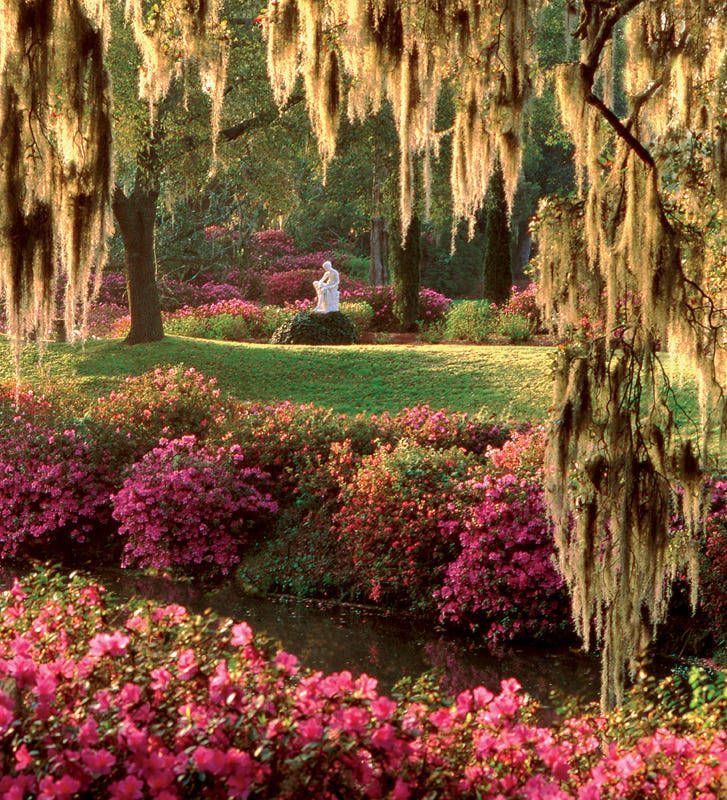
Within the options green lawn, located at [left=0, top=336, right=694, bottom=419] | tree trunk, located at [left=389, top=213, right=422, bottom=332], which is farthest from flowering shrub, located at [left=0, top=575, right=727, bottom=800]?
tree trunk, located at [left=389, top=213, right=422, bottom=332]

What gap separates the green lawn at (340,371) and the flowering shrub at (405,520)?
4.02 metres

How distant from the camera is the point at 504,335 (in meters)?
22.9

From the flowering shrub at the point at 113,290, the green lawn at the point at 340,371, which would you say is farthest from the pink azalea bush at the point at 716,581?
the flowering shrub at the point at 113,290

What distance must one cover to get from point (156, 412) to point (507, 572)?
20.8ft

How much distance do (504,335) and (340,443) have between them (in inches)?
396

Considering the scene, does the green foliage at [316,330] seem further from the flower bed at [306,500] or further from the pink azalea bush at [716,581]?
the pink azalea bush at [716,581]

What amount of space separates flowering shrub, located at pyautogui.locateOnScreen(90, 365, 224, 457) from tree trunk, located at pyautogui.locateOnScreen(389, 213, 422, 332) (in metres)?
9.41

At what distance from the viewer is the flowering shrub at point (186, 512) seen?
12602mm

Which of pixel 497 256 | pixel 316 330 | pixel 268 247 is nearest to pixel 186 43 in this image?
pixel 316 330

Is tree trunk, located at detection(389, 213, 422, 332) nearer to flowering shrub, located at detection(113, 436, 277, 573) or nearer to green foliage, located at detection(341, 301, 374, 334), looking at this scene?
green foliage, located at detection(341, 301, 374, 334)

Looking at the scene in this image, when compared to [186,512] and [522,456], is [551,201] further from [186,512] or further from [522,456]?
[186,512]

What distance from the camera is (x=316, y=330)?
73.1 feet

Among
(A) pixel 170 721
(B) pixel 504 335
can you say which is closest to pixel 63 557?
(A) pixel 170 721

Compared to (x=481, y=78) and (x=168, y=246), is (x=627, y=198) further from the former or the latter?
(x=168, y=246)
